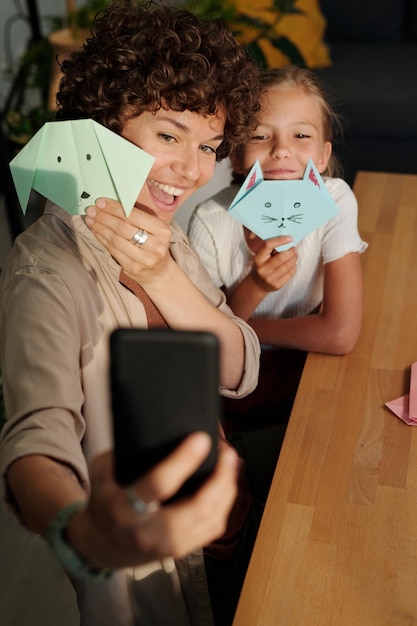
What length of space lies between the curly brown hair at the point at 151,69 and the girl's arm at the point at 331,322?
438 millimetres

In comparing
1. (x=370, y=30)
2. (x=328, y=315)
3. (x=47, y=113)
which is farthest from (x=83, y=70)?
(x=370, y=30)

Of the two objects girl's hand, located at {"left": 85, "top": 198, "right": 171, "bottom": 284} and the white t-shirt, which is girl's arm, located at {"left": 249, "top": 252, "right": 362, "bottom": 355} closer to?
the white t-shirt

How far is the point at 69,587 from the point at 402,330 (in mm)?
1085

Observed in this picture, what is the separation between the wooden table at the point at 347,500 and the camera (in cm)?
110

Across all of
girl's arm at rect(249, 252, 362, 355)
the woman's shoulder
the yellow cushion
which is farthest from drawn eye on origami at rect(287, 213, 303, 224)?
the yellow cushion

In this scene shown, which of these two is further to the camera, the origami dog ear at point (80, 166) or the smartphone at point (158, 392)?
the origami dog ear at point (80, 166)

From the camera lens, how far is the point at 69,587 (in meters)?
2.05

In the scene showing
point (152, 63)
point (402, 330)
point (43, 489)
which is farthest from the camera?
point (402, 330)

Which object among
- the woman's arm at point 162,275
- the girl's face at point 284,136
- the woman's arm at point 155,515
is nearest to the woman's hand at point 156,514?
the woman's arm at point 155,515

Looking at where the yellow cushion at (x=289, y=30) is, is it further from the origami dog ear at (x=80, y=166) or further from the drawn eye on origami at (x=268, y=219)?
the origami dog ear at (x=80, y=166)

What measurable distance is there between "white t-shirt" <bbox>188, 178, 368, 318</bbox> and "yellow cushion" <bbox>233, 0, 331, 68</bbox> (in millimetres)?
2038

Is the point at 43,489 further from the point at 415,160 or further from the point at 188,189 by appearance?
the point at 415,160

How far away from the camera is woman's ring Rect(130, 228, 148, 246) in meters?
1.23

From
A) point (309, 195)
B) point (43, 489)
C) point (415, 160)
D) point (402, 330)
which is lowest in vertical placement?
point (415, 160)
